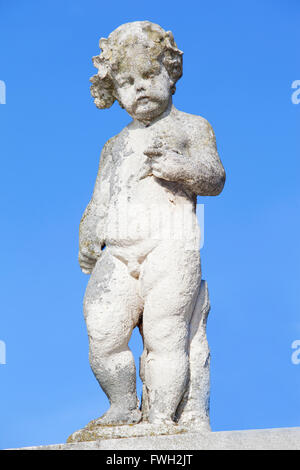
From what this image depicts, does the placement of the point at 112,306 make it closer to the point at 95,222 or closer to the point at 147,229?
the point at 147,229

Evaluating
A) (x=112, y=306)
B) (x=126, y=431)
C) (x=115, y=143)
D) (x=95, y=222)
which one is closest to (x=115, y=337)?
(x=112, y=306)

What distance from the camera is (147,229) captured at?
20.5ft

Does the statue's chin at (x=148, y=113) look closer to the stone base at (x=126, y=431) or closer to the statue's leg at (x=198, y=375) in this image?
the statue's leg at (x=198, y=375)

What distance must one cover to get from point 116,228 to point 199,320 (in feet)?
2.81

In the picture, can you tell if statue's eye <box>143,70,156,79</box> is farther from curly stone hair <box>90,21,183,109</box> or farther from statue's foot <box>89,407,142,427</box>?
statue's foot <box>89,407,142,427</box>

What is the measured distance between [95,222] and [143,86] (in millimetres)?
1026

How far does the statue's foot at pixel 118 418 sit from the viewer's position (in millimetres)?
6129

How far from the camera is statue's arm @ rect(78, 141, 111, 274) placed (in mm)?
6605

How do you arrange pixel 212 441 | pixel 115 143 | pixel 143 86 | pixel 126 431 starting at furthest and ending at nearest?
pixel 115 143
pixel 143 86
pixel 126 431
pixel 212 441

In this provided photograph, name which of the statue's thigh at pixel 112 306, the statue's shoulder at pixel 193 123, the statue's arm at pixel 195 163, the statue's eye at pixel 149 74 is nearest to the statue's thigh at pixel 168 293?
the statue's thigh at pixel 112 306
